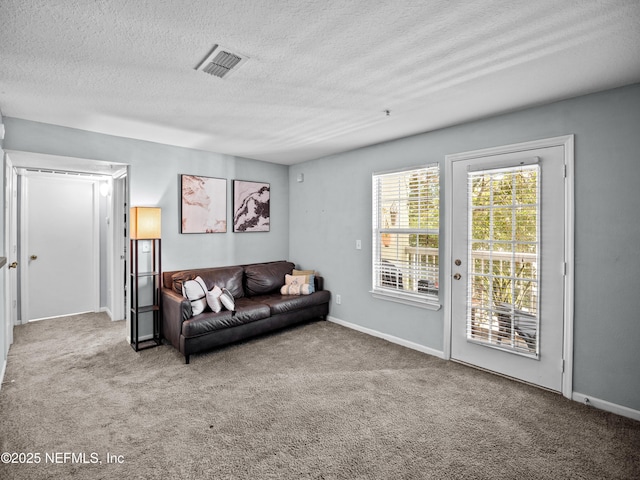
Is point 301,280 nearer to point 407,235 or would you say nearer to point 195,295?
point 195,295

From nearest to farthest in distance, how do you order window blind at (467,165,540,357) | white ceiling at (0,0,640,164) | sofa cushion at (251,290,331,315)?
1. white ceiling at (0,0,640,164)
2. window blind at (467,165,540,357)
3. sofa cushion at (251,290,331,315)

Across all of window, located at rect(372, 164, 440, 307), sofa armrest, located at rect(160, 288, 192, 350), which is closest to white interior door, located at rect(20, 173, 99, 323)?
sofa armrest, located at rect(160, 288, 192, 350)

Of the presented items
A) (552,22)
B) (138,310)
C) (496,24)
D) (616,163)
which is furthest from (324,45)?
(138,310)

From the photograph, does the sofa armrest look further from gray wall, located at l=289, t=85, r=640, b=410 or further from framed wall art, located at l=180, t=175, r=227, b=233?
gray wall, located at l=289, t=85, r=640, b=410

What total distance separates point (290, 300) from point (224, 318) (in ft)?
3.18

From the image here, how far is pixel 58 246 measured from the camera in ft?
16.0

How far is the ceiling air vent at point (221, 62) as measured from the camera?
1993 millimetres

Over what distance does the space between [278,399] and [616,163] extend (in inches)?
125

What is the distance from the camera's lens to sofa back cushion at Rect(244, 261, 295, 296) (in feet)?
15.0

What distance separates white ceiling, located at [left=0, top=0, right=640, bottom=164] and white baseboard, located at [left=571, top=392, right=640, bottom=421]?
238cm

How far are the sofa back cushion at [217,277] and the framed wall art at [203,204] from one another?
0.59 meters

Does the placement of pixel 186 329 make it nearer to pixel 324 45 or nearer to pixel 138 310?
pixel 138 310

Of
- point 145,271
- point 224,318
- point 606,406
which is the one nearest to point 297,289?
point 224,318

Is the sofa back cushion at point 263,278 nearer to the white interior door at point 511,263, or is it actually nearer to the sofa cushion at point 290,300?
the sofa cushion at point 290,300
